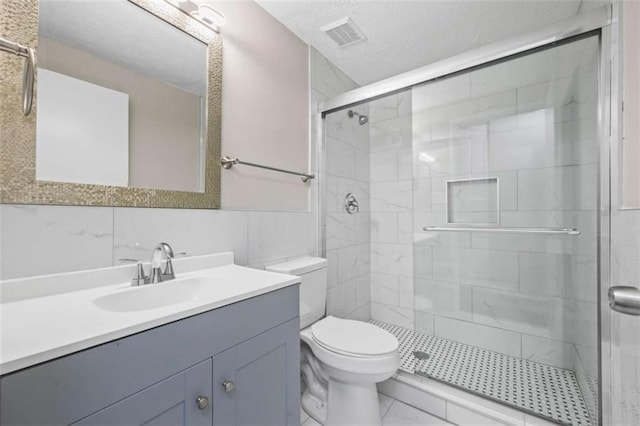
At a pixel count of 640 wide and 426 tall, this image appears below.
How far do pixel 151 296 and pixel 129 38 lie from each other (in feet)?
3.33

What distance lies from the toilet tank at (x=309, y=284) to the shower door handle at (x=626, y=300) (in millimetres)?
1238

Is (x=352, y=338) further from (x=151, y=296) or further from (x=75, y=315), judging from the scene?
(x=75, y=315)

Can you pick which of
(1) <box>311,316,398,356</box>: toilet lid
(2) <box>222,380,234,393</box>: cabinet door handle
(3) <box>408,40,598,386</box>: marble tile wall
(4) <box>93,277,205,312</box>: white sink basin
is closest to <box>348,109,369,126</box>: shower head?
(3) <box>408,40,598,386</box>: marble tile wall

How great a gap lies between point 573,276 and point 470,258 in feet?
1.75

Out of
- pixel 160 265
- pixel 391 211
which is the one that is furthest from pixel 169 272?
pixel 391 211

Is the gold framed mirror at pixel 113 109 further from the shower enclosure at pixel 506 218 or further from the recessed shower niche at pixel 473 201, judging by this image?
the recessed shower niche at pixel 473 201

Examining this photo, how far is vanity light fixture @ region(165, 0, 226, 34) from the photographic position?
1.24m

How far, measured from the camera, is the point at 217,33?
4.54 ft

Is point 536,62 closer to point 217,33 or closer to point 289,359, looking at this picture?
point 217,33

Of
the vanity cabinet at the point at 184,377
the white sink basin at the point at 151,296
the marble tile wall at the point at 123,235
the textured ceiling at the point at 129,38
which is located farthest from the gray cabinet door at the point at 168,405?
the textured ceiling at the point at 129,38

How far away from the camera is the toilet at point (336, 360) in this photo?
1312 mm

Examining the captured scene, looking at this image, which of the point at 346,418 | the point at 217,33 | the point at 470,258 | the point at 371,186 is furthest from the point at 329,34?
the point at 346,418

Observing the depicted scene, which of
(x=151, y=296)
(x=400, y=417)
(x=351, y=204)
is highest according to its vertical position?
(x=351, y=204)

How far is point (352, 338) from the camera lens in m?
1.47
